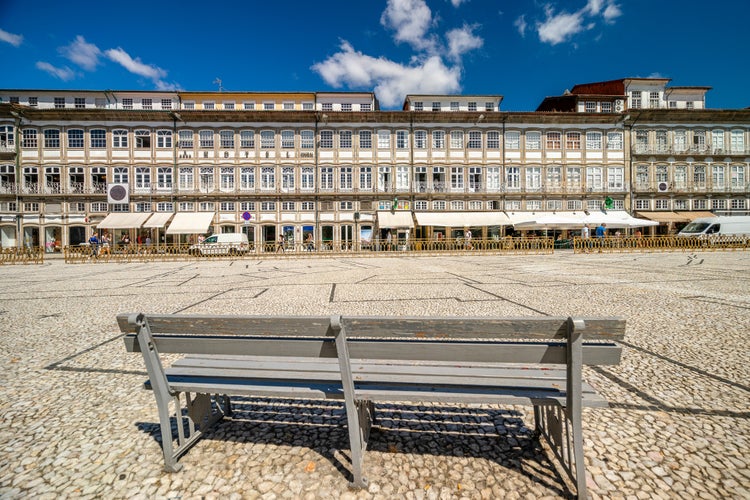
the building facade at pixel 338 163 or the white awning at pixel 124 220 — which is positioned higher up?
the building facade at pixel 338 163

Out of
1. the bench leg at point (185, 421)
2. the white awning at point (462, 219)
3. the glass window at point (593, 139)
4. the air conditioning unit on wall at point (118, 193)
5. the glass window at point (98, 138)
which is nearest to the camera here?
the bench leg at point (185, 421)

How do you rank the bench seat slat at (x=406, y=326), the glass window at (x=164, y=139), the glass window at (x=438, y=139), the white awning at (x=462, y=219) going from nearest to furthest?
the bench seat slat at (x=406, y=326)
the white awning at (x=462, y=219)
the glass window at (x=164, y=139)
the glass window at (x=438, y=139)

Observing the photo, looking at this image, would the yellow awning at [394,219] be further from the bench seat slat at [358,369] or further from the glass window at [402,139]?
the bench seat slat at [358,369]

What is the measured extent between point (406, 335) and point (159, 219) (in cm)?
3315

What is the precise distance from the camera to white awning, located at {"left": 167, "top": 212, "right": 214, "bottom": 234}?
92.4 ft

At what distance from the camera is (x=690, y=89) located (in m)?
33.6

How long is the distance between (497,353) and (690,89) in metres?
47.1

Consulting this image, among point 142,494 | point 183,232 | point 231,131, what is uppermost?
point 231,131

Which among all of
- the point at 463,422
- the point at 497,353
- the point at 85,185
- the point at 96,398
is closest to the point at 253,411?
the point at 96,398

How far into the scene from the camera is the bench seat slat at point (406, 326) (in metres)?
1.65

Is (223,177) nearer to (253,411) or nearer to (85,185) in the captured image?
(85,185)

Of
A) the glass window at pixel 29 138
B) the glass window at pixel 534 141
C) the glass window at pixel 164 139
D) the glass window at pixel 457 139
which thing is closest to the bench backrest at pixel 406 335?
the glass window at pixel 457 139

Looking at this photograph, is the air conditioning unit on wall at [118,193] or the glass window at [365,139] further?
the glass window at [365,139]

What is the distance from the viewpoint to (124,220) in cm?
2864
